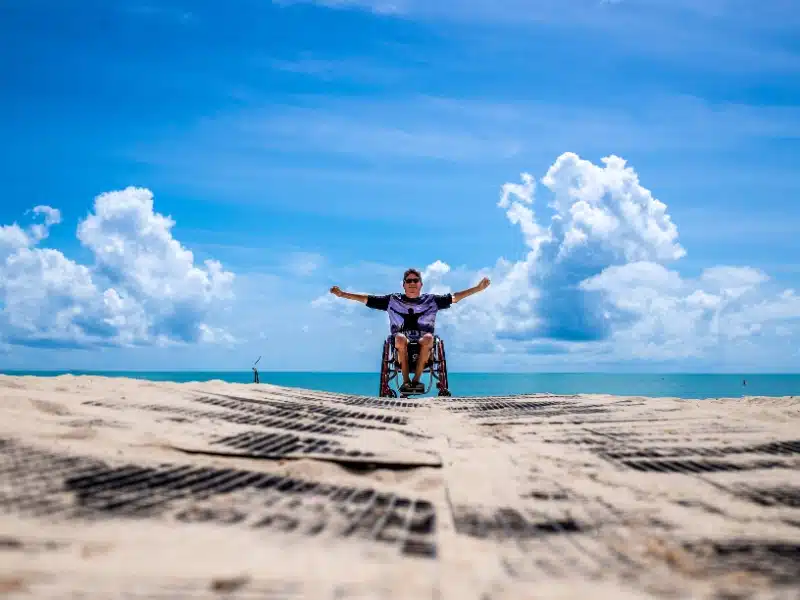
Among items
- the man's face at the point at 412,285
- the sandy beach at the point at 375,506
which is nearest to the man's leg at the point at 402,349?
the man's face at the point at 412,285

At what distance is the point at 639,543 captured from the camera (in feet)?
5.75

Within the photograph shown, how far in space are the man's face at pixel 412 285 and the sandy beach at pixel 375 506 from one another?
4.53 metres

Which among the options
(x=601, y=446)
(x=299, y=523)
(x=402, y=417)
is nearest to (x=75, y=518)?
(x=299, y=523)

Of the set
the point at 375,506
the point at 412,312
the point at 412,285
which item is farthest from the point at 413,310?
the point at 375,506

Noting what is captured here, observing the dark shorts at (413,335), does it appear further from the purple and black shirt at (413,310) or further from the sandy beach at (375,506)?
the sandy beach at (375,506)

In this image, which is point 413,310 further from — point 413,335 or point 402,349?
point 402,349

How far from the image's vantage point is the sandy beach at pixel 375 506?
4.65 ft

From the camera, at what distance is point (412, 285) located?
829cm

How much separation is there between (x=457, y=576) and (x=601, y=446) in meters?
2.07

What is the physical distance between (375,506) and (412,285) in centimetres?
632

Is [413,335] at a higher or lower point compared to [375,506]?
higher

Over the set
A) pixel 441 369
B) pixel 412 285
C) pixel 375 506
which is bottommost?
pixel 375 506

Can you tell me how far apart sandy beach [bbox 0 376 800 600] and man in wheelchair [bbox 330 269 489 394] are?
12.2 feet

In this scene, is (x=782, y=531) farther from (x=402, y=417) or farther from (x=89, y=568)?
(x=402, y=417)
